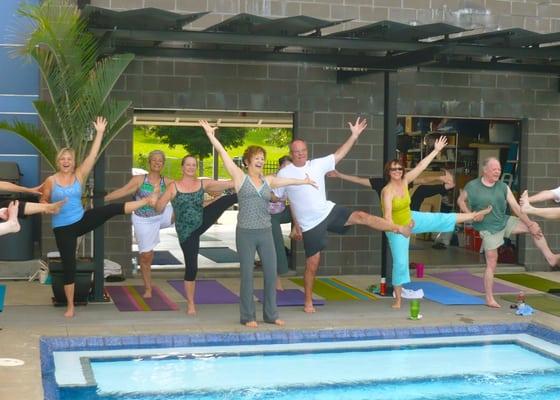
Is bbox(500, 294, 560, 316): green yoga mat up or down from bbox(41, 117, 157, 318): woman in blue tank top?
down

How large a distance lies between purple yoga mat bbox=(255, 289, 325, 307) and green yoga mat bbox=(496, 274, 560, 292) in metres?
2.92

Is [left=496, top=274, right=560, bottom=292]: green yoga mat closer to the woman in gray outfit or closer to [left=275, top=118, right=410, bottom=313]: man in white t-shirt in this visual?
[left=275, top=118, right=410, bottom=313]: man in white t-shirt

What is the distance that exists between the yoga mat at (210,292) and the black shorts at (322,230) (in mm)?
1287

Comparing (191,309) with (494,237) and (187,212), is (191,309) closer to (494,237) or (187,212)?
(187,212)

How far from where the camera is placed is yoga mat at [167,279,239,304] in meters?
9.94

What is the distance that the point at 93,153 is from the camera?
8766mm

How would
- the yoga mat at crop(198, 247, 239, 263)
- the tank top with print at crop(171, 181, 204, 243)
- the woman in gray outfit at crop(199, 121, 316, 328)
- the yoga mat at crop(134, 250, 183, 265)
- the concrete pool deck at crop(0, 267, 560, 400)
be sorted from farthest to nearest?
the yoga mat at crop(198, 247, 239, 263) < the yoga mat at crop(134, 250, 183, 265) < the tank top with print at crop(171, 181, 204, 243) < the woman in gray outfit at crop(199, 121, 316, 328) < the concrete pool deck at crop(0, 267, 560, 400)

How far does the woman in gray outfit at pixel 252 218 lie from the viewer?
27.1ft

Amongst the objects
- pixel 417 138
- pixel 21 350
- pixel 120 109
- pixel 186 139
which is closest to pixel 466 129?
pixel 417 138

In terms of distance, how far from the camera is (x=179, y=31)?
927 centimetres

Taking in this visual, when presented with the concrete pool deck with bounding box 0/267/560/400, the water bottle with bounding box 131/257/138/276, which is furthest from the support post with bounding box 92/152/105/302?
the water bottle with bounding box 131/257/138/276

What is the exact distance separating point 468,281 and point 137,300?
13.9ft

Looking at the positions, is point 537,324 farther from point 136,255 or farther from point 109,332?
point 136,255

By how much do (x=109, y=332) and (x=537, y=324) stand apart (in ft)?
12.7
